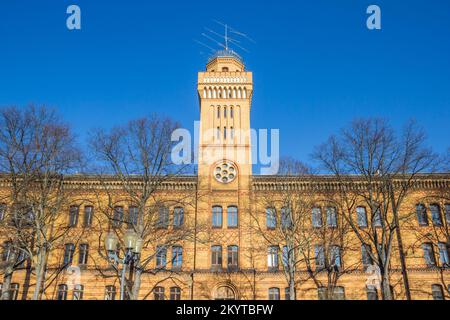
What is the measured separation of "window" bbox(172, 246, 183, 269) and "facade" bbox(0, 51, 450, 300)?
8 cm

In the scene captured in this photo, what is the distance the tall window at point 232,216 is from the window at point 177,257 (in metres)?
4.24

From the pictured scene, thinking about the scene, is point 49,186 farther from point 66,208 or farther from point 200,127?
point 200,127

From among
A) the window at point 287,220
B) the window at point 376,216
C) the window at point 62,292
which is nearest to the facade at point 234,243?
the window at point 62,292

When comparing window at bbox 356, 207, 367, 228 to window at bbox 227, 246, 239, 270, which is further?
window at bbox 356, 207, 367, 228

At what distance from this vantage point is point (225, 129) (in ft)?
109

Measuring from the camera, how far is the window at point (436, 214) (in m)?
29.5

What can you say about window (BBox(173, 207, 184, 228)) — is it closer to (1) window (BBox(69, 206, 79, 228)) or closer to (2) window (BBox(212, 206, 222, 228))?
(2) window (BBox(212, 206, 222, 228))

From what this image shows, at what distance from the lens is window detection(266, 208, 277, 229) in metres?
28.6

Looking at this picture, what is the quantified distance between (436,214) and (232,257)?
16410 mm

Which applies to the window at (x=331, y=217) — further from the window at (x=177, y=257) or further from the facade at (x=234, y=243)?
the window at (x=177, y=257)

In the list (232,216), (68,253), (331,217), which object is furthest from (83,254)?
(331,217)

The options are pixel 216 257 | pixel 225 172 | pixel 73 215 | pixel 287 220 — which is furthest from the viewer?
pixel 225 172

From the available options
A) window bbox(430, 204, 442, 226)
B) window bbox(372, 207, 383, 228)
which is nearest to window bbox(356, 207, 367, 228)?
window bbox(372, 207, 383, 228)

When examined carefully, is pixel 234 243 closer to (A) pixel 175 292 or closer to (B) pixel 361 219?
(A) pixel 175 292
